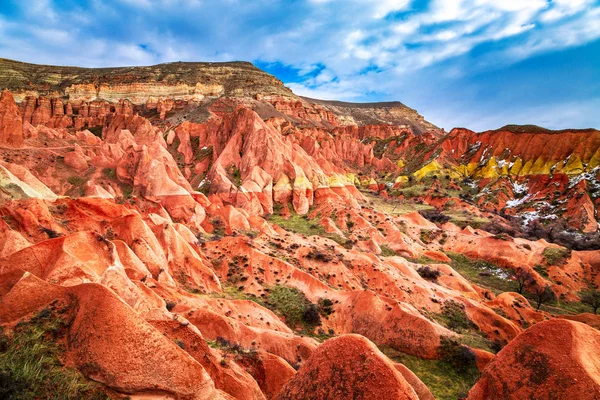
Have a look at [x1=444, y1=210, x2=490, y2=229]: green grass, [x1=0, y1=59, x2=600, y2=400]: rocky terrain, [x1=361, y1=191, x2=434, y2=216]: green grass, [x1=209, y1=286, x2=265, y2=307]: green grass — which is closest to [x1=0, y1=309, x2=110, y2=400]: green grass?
[x1=0, y1=59, x2=600, y2=400]: rocky terrain

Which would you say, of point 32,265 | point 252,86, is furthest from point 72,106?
point 32,265

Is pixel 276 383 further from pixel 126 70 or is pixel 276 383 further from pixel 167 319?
pixel 126 70

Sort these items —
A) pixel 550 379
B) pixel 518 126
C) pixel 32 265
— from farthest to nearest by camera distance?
pixel 518 126
pixel 32 265
pixel 550 379

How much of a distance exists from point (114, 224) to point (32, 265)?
11.2 meters

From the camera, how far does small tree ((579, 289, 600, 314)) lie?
3741cm

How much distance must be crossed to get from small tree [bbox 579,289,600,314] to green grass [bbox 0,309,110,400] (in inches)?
1984

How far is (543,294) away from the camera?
38.5 meters

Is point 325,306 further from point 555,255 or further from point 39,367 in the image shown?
point 555,255

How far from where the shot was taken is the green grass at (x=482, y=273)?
42866 millimetres

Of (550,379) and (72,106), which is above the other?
(72,106)

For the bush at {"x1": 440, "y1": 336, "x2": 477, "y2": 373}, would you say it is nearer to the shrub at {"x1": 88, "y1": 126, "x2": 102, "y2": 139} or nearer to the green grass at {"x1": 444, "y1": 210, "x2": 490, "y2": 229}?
the green grass at {"x1": 444, "y1": 210, "x2": 490, "y2": 229}

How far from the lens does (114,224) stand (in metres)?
26.6

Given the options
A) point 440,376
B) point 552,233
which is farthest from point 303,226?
point 552,233

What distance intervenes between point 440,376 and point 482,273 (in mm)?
29816
